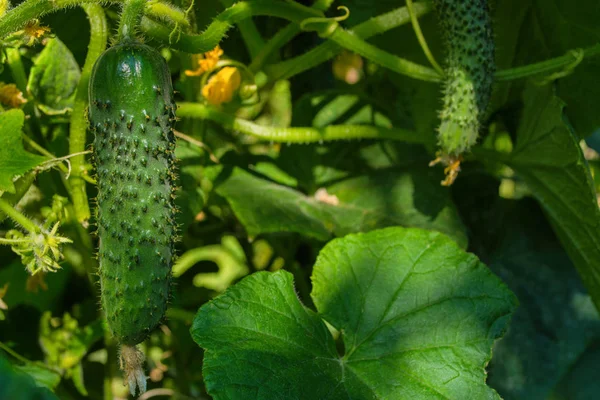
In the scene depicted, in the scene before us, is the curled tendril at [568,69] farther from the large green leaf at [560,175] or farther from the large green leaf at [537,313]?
the large green leaf at [537,313]

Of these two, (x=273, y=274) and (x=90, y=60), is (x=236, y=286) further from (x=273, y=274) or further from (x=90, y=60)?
(x=90, y=60)

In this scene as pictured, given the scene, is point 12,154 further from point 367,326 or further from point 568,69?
point 568,69

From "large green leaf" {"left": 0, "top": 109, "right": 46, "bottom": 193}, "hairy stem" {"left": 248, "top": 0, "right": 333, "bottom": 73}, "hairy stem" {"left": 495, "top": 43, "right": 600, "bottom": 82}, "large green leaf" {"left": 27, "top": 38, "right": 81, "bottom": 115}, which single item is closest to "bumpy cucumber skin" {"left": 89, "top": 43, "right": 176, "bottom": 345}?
"large green leaf" {"left": 0, "top": 109, "right": 46, "bottom": 193}

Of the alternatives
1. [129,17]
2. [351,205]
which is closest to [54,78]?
[129,17]

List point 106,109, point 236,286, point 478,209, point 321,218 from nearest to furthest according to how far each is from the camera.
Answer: point 106,109 < point 236,286 < point 321,218 < point 478,209

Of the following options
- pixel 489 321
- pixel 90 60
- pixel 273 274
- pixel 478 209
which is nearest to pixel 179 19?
pixel 90 60

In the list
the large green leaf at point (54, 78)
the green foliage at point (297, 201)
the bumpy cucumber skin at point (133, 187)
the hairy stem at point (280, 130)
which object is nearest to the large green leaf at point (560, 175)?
the green foliage at point (297, 201)
